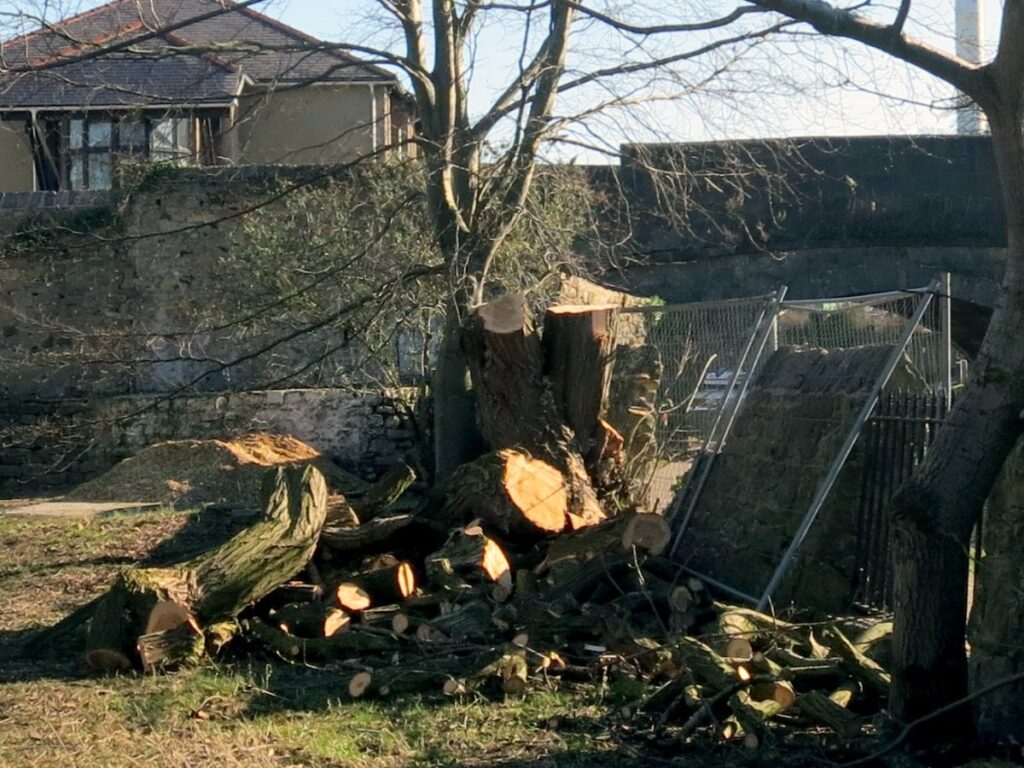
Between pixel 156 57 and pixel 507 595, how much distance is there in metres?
5.72

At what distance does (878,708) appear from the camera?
219 inches

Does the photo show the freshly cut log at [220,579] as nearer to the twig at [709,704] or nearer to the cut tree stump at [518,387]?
the cut tree stump at [518,387]

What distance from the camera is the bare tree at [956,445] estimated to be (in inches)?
181

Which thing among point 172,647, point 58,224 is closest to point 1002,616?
point 172,647

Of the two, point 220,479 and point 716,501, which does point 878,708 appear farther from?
point 220,479

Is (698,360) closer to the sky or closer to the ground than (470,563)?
closer to the sky

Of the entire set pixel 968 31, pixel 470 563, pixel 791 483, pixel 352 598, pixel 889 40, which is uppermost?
pixel 968 31

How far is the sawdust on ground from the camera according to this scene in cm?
1416

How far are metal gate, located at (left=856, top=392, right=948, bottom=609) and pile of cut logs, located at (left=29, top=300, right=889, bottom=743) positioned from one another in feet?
2.38

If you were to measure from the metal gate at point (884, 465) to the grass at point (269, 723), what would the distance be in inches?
65.7

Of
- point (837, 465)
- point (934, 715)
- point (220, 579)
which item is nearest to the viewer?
point (934, 715)

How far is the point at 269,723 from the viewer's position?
19.2 ft

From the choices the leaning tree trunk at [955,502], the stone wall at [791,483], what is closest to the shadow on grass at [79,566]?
the stone wall at [791,483]

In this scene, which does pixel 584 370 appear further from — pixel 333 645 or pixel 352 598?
pixel 333 645
